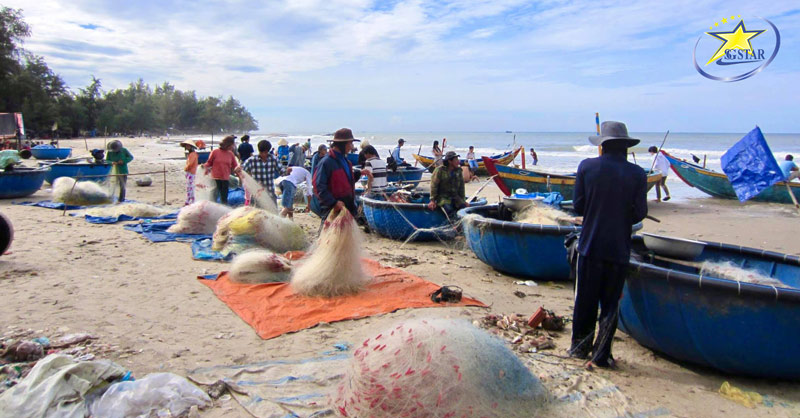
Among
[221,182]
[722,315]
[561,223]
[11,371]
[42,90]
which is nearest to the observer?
[11,371]

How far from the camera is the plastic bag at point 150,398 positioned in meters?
2.66

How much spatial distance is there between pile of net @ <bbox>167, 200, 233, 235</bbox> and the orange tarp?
2.60 m

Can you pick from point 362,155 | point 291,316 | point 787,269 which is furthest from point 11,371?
point 362,155

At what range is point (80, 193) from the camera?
10609 millimetres

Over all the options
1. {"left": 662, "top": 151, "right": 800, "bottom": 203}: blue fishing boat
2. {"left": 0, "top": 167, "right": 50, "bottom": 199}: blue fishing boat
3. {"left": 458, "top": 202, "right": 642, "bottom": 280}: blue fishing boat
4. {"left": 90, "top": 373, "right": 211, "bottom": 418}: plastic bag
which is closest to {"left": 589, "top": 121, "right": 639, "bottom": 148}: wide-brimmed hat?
{"left": 458, "top": 202, "right": 642, "bottom": 280}: blue fishing boat

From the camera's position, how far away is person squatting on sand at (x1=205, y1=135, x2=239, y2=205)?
8383 millimetres

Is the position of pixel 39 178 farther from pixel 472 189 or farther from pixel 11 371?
pixel 472 189

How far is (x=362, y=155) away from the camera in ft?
40.2

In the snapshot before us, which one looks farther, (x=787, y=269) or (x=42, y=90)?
(x=42, y=90)

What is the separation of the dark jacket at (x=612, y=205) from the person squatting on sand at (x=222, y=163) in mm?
6347

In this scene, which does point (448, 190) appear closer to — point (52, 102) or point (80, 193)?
point (80, 193)

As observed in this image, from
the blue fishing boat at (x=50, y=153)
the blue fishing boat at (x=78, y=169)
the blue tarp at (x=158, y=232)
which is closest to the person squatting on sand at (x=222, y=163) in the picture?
the blue tarp at (x=158, y=232)

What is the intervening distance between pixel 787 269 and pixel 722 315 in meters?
1.58

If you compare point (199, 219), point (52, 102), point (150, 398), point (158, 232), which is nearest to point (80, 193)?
point (158, 232)
